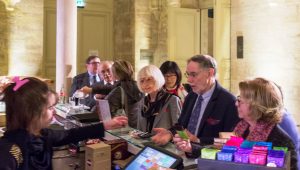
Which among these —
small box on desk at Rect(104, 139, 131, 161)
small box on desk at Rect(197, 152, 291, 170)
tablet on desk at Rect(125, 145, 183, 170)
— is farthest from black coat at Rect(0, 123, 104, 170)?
small box on desk at Rect(197, 152, 291, 170)

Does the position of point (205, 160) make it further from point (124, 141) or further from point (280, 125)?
point (124, 141)

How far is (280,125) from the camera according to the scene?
2592mm

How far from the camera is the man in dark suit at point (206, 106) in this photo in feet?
10.7

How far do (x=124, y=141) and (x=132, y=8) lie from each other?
7.26 m

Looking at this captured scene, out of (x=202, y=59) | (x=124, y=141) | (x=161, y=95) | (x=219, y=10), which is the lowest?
(x=124, y=141)

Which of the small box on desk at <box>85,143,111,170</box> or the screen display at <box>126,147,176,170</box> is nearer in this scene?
the screen display at <box>126,147,176,170</box>

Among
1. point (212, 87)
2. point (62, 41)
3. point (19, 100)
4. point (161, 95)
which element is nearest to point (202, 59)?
point (212, 87)

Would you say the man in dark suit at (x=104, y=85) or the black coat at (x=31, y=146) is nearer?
the black coat at (x=31, y=146)

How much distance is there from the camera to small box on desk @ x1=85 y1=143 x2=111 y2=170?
2.83 m

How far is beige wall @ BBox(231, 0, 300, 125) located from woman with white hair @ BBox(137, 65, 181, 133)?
4005 mm

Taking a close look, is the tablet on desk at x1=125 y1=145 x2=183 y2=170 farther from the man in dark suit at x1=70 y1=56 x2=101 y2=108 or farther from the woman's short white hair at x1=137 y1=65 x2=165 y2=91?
the man in dark suit at x1=70 y1=56 x2=101 y2=108

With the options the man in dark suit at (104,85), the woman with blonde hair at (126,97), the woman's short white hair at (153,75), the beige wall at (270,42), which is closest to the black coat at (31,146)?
the woman's short white hair at (153,75)

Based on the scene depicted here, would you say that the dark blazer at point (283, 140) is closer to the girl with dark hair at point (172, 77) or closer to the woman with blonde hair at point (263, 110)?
the woman with blonde hair at point (263, 110)

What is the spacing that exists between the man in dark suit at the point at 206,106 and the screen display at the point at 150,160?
59 centimetres
